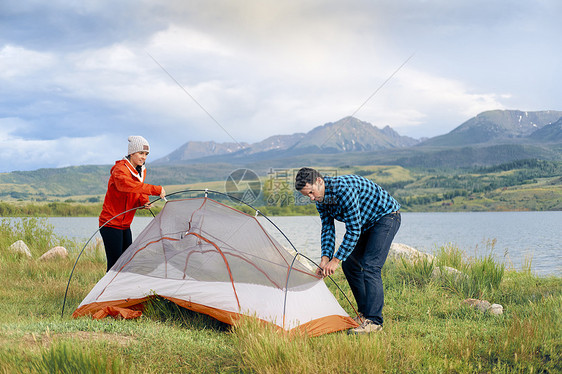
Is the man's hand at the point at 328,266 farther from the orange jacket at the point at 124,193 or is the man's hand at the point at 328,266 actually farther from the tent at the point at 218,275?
the orange jacket at the point at 124,193

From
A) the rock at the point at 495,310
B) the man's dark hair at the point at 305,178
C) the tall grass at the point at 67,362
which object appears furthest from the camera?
the rock at the point at 495,310

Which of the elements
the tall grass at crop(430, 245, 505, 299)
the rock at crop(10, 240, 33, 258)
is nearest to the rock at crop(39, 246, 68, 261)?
the rock at crop(10, 240, 33, 258)

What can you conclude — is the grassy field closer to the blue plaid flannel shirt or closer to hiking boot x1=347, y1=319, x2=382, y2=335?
hiking boot x1=347, y1=319, x2=382, y2=335

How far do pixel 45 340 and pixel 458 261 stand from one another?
24.3ft

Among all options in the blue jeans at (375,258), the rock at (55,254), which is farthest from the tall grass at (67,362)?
the rock at (55,254)

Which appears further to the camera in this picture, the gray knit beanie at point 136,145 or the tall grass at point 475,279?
the tall grass at point 475,279

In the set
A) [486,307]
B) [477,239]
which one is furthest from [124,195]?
[477,239]

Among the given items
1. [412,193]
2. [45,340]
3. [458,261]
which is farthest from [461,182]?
[45,340]

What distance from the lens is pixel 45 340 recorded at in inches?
146

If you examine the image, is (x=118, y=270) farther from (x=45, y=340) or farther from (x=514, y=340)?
(x=514, y=340)

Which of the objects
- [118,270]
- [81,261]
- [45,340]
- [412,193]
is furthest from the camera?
[412,193]

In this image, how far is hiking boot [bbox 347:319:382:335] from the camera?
445cm

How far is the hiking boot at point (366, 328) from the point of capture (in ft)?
14.6

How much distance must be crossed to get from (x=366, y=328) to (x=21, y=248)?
872 centimetres
